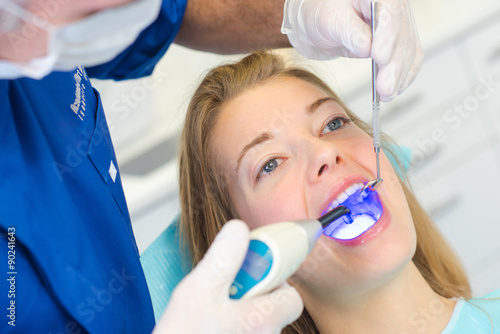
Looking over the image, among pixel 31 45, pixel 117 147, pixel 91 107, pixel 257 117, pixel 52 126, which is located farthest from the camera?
pixel 117 147

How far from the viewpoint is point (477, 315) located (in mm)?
1367

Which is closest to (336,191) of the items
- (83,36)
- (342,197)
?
(342,197)

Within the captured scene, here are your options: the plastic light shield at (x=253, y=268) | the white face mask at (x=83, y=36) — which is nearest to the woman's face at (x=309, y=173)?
the plastic light shield at (x=253, y=268)

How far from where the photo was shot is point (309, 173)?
4.08 feet

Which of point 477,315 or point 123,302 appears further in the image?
point 477,315

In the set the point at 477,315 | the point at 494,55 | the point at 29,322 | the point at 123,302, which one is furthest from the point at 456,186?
the point at 29,322

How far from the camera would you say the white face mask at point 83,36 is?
677 mm

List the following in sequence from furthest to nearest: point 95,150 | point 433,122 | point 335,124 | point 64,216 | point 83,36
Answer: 1. point 433,122
2. point 335,124
3. point 95,150
4. point 64,216
5. point 83,36

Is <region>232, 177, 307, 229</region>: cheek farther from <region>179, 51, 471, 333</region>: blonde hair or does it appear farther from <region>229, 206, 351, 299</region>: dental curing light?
<region>229, 206, 351, 299</region>: dental curing light

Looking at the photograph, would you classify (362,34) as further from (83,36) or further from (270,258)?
(83,36)

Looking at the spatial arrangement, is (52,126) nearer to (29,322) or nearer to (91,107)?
(91,107)

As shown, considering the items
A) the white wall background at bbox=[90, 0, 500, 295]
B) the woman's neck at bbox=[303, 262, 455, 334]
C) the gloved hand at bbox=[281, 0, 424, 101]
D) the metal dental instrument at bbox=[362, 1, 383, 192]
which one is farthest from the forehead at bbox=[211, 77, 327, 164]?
the white wall background at bbox=[90, 0, 500, 295]

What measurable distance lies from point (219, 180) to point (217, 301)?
62 cm

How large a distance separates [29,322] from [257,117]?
0.70 meters
